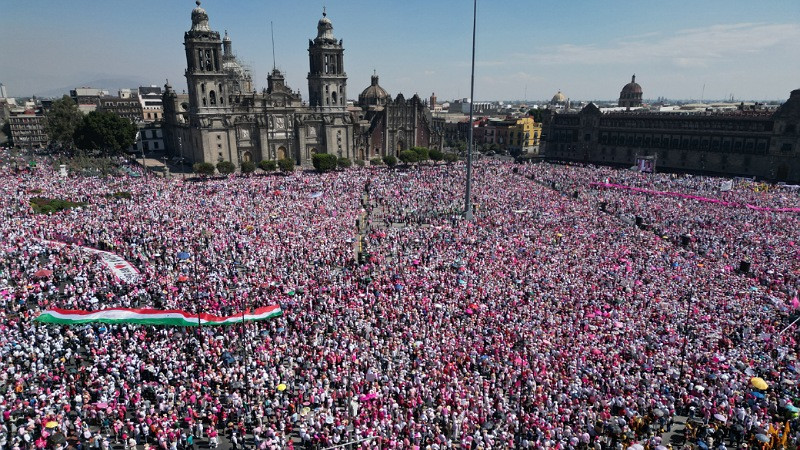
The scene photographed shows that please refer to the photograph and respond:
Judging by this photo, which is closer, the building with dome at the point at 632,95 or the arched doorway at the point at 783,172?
the arched doorway at the point at 783,172

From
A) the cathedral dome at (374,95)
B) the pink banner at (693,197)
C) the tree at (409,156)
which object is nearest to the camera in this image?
the pink banner at (693,197)

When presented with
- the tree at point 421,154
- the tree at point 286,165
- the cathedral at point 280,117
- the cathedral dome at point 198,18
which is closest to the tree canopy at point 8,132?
the cathedral at point 280,117

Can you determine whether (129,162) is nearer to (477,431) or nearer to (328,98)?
(328,98)

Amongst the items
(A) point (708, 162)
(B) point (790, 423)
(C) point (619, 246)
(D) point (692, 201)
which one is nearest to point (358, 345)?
(B) point (790, 423)

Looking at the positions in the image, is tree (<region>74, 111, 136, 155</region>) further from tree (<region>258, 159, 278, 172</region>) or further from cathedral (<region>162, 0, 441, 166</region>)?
tree (<region>258, 159, 278, 172</region>)

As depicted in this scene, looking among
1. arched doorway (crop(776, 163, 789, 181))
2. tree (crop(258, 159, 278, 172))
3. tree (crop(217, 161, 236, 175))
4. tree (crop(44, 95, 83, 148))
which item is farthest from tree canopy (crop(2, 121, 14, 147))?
arched doorway (crop(776, 163, 789, 181))

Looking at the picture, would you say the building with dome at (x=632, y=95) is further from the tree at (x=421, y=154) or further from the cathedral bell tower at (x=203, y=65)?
the cathedral bell tower at (x=203, y=65)

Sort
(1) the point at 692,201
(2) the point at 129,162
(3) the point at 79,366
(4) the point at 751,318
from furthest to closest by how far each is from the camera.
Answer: (2) the point at 129,162 < (1) the point at 692,201 < (4) the point at 751,318 < (3) the point at 79,366
